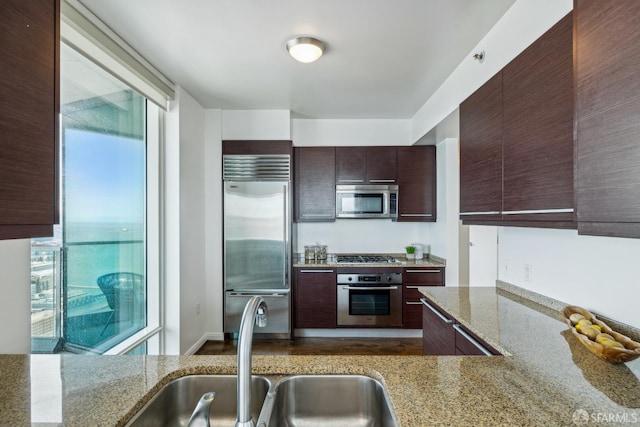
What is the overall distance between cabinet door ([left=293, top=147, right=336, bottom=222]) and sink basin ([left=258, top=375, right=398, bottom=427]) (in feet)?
8.75

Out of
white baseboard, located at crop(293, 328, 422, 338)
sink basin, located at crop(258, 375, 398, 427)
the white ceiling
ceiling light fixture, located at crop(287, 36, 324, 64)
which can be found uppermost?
the white ceiling

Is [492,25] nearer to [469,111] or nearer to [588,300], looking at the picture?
[469,111]

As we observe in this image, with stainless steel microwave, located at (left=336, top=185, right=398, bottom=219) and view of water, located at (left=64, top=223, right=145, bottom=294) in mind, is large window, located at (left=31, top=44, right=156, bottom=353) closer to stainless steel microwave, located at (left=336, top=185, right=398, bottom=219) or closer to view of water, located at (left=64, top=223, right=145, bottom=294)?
view of water, located at (left=64, top=223, right=145, bottom=294)

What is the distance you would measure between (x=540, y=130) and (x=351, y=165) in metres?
2.44

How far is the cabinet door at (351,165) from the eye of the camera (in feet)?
12.1

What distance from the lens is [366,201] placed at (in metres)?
3.67

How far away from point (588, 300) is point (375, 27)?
1947 millimetres

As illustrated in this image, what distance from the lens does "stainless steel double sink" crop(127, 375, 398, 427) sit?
40.4 inches

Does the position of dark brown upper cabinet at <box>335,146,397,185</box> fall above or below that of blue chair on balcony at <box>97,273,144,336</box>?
above

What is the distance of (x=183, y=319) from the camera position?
9.46 ft

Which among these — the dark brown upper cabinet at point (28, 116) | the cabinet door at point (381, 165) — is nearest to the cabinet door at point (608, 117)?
the dark brown upper cabinet at point (28, 116)

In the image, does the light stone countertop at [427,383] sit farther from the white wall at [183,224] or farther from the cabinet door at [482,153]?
the white wall at [183,224]

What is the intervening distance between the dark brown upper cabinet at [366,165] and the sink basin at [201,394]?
2.85 metres

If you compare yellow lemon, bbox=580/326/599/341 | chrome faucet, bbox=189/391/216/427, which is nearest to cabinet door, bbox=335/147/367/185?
yellow lemon, bbox=580/326/599/341
